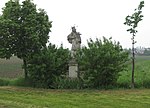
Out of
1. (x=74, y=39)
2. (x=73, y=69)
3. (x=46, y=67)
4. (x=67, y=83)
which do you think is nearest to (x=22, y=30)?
(x=46, y=67)

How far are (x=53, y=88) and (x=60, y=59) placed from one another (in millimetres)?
2636

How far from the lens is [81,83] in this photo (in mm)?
27203

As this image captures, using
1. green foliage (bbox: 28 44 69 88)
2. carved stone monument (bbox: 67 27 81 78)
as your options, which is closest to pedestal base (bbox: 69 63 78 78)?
carved stone monument (bbox: 67 27 81 78)

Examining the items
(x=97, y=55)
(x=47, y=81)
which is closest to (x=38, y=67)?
(x=47, y=81)

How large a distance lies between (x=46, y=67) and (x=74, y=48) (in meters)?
3.07

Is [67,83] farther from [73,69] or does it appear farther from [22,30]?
[22,30]

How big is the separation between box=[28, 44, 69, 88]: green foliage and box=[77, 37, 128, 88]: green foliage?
229 centimetres

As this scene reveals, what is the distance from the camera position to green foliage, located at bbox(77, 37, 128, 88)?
26.5m

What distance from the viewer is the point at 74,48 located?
2916 cm

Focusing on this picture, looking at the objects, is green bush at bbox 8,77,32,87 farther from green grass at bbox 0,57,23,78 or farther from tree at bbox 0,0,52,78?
green grass at bbox 0,57,23,78

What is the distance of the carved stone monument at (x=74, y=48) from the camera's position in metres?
28.3

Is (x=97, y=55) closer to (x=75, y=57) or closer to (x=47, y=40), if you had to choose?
(x=75, y=57)

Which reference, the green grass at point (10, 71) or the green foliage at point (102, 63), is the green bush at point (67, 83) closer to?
the green foliage at point (102, 63)

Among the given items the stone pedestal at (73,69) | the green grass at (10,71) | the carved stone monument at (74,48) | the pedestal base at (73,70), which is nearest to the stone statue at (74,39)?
the carved stone monument at (74,48)
